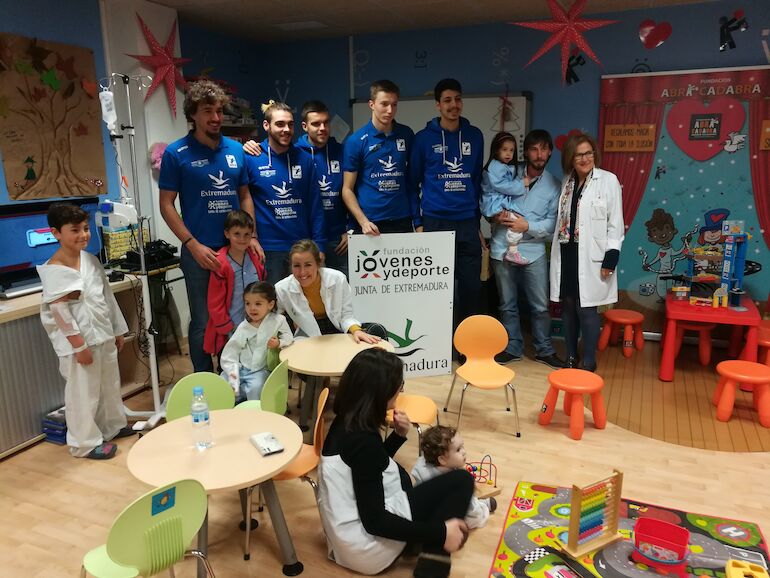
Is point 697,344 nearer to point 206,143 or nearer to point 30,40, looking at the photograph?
point 206,143

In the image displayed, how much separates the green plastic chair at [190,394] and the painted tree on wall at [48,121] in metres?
2.16

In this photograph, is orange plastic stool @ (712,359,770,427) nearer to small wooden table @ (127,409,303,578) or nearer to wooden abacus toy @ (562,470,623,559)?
wooden abacus toy @ (562,470,623,559)

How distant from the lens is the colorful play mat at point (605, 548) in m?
2.39

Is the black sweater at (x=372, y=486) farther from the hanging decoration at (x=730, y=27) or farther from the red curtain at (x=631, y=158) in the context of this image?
the hanging decoration at (x=730, y=27)

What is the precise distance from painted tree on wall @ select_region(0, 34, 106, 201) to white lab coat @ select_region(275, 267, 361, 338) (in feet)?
6.13

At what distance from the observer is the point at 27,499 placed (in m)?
3.02

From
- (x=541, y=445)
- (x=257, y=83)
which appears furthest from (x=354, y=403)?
(x=257, y=83)

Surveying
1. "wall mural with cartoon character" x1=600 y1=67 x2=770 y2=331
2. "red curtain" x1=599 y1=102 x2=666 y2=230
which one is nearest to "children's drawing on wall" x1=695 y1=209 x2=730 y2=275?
"wall mural with cartoon character" x1=600 y1=67 x2=770 y2=331

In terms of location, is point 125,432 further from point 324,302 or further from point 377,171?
point 377,171

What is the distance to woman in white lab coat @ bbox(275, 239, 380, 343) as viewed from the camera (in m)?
3.49

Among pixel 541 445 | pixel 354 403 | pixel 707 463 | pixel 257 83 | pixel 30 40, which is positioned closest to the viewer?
pixel 354 403

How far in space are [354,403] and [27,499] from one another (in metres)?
1.97

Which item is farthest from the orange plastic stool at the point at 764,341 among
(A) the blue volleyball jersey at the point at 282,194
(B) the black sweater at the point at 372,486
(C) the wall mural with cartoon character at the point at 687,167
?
(A) the blue volleyball jersey at the point at 282,194

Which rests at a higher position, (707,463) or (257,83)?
(257,83)
